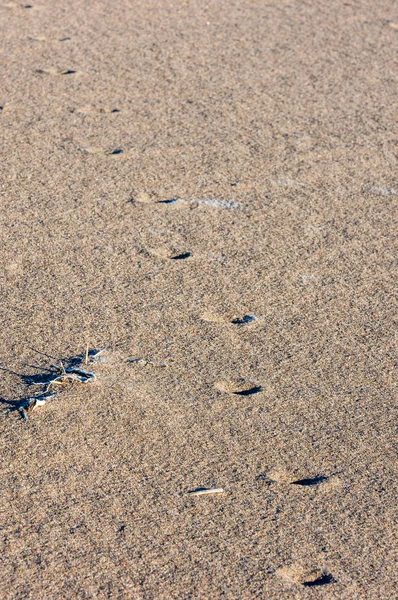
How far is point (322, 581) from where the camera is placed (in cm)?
213

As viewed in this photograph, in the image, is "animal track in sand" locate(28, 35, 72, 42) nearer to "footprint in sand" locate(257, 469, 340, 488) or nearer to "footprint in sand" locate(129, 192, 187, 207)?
"footprint in sand" locate(129, 192, 187, 207)

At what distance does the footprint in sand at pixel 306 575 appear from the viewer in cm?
212

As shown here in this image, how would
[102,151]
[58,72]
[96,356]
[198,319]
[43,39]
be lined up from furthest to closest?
[43,39] < [58,72] < [102,151] < [198,319] < [96,356]

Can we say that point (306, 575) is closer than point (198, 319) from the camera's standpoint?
Yes

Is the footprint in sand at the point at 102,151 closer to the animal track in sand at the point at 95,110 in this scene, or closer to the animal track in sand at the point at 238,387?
the animal track in sand at the point at 95,110

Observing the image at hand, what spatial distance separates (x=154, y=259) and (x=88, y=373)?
0.84 meters

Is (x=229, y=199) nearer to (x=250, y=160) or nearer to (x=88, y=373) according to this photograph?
(x=250, y=160)

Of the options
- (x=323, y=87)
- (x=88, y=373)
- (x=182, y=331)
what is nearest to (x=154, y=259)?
(x=182, y=331)

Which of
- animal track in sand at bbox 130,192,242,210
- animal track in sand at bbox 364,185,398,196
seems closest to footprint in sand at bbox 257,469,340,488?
animal track in sand at bbox 130,192,242,210

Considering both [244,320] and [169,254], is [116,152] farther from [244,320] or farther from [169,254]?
[244,320]

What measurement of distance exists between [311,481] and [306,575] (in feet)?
1.12

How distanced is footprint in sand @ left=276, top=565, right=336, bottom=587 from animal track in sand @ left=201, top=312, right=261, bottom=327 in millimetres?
1111

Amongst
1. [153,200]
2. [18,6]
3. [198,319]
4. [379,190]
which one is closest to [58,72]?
[18,6]

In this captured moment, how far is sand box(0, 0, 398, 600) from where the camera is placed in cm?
220
